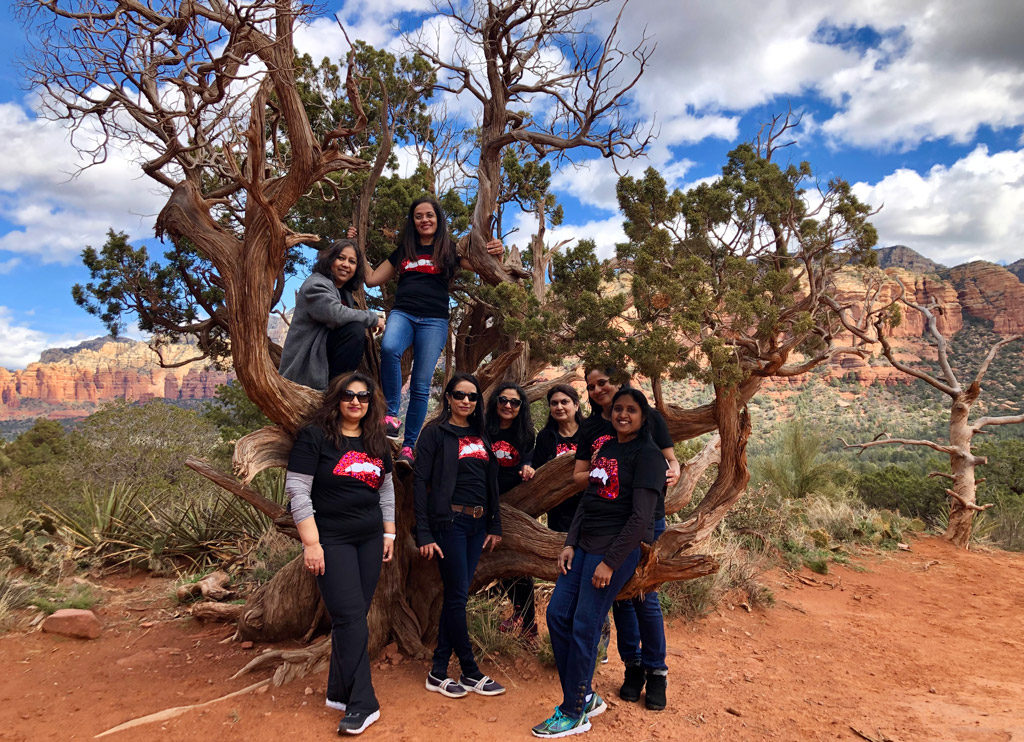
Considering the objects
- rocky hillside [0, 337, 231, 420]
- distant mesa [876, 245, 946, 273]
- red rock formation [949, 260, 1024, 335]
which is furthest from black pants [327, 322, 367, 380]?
rocky hillside [0, 337, 231, 420]

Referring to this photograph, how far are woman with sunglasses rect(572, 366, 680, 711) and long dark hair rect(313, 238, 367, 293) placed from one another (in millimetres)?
1849

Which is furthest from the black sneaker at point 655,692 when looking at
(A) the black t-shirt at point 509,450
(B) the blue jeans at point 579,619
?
(A) the black t-shirt at point 509,450

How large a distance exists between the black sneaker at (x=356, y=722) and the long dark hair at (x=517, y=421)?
76.8 inches

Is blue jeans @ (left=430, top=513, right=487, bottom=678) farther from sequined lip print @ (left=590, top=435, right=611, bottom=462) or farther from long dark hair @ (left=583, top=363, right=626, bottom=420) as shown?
long dark hair @ (left=583, top=363, right=626, bottom=420)

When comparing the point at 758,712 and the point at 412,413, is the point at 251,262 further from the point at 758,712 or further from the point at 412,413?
the point at 758,712

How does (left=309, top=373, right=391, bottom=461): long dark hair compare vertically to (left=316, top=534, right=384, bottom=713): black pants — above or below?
above

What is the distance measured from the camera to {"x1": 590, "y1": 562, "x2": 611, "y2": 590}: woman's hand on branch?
3.39 meters

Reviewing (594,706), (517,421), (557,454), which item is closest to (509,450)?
(517,421)

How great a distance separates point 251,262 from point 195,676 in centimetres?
313

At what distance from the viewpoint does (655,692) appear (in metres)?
3.95

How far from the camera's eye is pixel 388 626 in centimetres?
466

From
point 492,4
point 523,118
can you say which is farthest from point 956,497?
point 492,4

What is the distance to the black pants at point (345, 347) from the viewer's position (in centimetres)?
406

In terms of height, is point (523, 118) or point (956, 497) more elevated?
point (523, 118)
